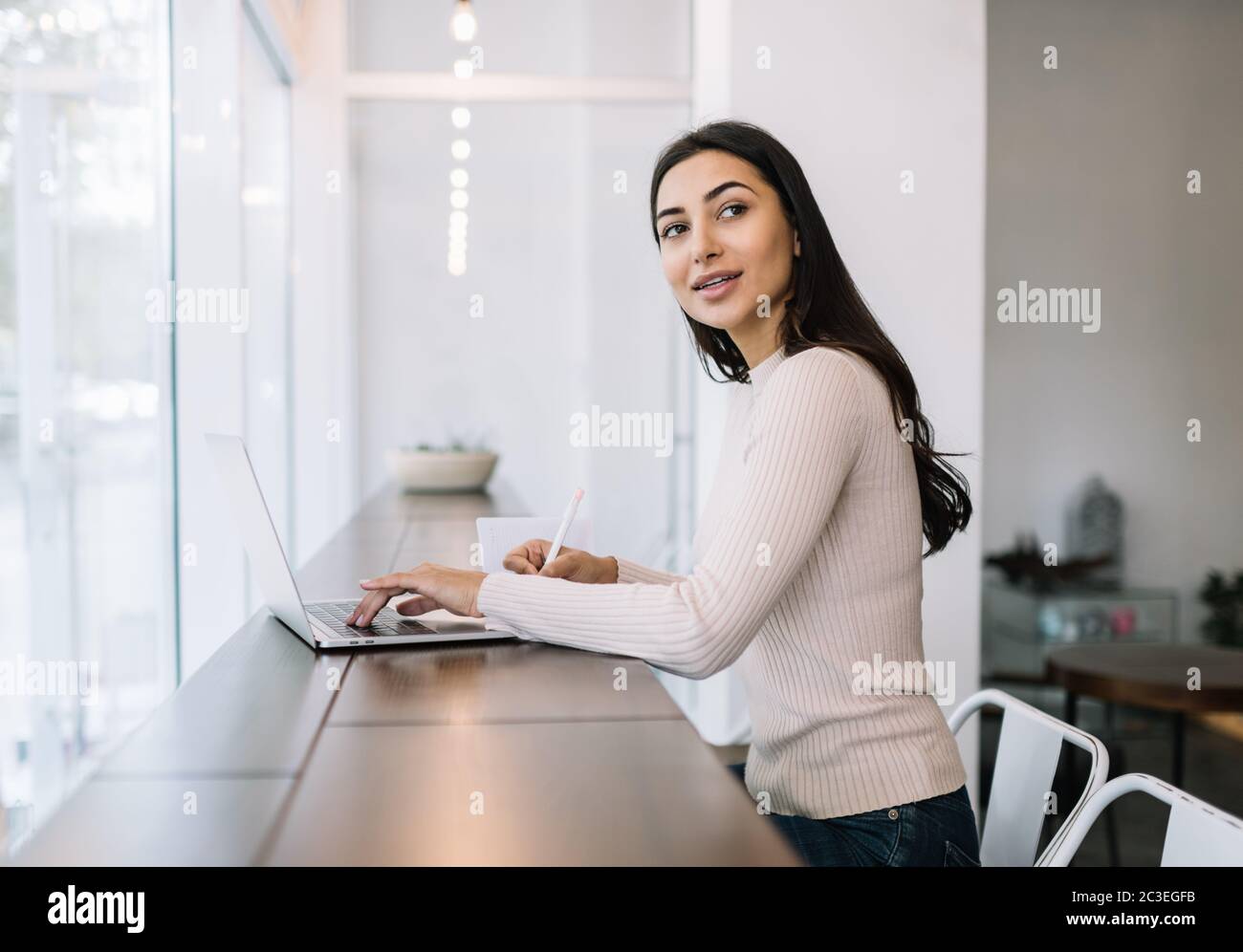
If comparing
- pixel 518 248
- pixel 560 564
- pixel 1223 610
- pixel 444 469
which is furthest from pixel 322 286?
pixel 1223 610

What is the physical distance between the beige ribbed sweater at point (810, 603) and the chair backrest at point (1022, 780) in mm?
98

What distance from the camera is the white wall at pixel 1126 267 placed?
381cm

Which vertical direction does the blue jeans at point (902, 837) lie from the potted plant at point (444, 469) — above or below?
below

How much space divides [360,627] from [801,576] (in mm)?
509

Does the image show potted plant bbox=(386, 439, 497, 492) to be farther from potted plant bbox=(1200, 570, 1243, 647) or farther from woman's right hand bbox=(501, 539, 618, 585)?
potted plant bbox=(1200, 570, 1243, 647)

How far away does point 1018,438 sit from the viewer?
389 centimetres

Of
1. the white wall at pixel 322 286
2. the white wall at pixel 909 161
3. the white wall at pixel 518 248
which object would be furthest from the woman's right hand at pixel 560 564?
the white wall at pixel 322 286

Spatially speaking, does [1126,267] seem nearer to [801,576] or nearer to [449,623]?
[801,576]

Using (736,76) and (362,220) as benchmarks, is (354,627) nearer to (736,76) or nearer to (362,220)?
(736,76)

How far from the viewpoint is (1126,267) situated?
388 cm

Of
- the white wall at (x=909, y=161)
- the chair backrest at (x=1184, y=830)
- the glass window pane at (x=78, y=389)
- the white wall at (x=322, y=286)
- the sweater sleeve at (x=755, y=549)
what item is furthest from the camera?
the white wall at (x=322, y=286)

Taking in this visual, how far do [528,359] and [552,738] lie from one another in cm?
270

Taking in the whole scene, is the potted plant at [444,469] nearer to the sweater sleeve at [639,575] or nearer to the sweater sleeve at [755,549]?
the sweater sleeve at [639,575]
